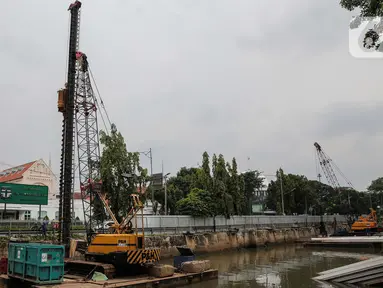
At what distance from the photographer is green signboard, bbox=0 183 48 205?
86.3ft

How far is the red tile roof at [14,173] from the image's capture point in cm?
5513

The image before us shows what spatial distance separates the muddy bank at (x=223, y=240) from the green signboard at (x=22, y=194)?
29.8 ft

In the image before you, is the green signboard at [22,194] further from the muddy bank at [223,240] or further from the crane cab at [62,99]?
the muddy bank at [223,240]

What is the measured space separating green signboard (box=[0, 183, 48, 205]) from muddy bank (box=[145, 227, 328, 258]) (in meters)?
9.07

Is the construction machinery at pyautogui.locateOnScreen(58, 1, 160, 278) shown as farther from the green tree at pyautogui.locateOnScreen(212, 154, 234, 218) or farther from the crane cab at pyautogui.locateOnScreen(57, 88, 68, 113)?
the green tree at pyautogui.locateOnScreen(212, 154, 234, 218)

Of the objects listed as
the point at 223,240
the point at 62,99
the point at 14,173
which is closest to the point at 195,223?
the point at 223,240

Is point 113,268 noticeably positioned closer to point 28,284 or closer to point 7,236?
point 28,284

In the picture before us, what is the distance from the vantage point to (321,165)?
65.6 m

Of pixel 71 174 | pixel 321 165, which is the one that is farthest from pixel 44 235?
pixel 321 165

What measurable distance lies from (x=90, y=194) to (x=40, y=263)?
12174 mm

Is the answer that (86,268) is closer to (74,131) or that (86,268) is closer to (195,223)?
(74,131)

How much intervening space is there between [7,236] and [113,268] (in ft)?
34.7

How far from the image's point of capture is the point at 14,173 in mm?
57875

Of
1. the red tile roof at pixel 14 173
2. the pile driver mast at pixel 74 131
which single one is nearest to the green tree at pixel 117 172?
the pile driver mast at pixel 74 131
